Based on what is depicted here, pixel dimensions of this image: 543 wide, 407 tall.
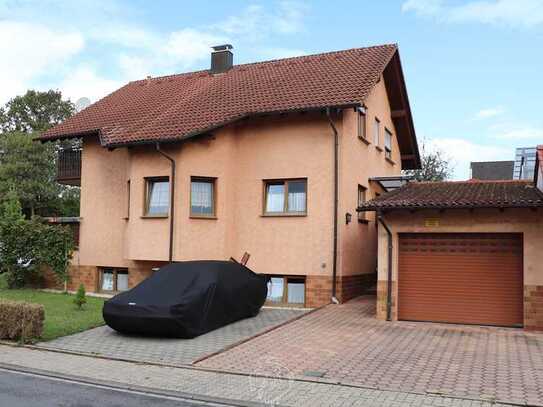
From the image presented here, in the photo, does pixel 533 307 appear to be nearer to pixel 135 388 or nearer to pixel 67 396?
pixel 135 388

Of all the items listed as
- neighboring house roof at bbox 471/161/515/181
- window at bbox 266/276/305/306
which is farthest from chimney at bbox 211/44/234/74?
neighboring house roof at bbox 471/161/515/181

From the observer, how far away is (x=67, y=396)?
7805mm

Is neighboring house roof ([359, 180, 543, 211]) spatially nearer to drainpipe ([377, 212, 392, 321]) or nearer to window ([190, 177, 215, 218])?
drainpipe ([377, 212, 392, 321])

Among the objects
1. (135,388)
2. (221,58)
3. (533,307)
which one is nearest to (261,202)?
(533,307)

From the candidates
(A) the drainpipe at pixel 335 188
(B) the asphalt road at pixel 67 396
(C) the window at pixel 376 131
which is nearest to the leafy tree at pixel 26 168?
(C) the window at pixel 376 131

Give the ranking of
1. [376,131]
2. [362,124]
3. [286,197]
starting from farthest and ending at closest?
[376,131]
[362,124]
[286,197]

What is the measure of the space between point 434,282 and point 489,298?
1259 mm

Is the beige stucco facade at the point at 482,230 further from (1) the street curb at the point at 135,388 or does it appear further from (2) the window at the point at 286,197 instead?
(1) the street curb at the point at 135,388

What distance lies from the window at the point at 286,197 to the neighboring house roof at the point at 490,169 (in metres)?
38.7

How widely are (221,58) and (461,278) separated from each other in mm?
13544

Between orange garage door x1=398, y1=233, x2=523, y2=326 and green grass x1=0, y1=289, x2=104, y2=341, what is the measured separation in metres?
7.36

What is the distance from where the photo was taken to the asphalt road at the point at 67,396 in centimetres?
741

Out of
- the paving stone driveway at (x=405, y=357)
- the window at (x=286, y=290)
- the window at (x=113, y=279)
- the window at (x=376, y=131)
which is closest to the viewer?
the paving stone driveway at (x=405, y=357)

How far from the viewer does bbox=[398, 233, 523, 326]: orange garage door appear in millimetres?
13438
